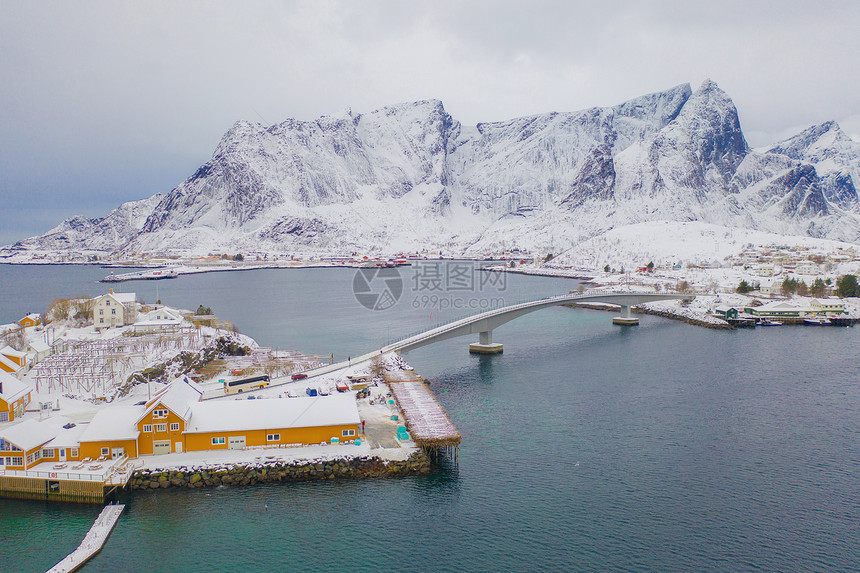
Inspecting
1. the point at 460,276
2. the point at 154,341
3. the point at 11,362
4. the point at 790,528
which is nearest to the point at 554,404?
the point at 790,528

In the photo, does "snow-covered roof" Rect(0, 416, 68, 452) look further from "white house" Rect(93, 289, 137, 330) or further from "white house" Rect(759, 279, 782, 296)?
"white house" Rect(759, 279, 782, 296)

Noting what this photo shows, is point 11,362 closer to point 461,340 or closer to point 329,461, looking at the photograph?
point 329,461

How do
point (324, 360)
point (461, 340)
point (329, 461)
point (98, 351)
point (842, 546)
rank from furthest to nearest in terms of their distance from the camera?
1. point (461, 340)
2. point (324, 360)
3. point (98, 351)
4. point (329, 461)
5. point (842, 546)

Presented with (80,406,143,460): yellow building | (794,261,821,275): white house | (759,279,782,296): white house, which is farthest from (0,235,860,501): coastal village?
(794,261,821,275): white house

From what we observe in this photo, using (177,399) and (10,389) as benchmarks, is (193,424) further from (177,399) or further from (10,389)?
(10,389)

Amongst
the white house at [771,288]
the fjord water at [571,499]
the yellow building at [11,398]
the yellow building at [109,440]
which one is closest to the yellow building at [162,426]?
the yellow building at [109,440]

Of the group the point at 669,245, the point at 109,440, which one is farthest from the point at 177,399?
the point at 669,245
